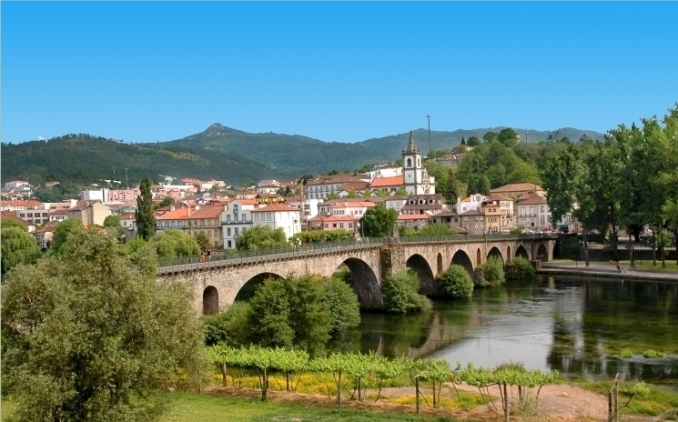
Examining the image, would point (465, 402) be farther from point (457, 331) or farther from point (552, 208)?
point (552, 208)

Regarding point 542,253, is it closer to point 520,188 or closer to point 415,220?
point 415,220

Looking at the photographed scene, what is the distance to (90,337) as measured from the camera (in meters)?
17.5

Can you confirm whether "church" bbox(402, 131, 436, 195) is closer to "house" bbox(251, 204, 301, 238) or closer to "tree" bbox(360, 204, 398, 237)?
"tree" bbox(360, 204, 398, 237)

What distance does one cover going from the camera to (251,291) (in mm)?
65125

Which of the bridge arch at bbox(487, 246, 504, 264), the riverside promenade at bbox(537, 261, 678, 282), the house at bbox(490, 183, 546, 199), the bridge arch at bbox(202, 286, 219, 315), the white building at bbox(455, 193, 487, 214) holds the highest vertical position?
the house at bbox(490, 183, 546, 199)

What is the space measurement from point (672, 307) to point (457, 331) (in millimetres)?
18746

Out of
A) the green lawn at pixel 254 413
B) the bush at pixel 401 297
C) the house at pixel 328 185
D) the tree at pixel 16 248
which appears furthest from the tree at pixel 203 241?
the house at pixel 328 185

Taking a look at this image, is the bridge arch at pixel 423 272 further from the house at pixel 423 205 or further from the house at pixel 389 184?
the house at pixel 389 184

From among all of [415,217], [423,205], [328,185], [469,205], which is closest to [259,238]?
[415,217]

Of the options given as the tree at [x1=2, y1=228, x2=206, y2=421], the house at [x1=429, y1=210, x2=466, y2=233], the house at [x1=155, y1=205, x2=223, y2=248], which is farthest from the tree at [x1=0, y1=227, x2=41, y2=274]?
the house at [x1=429, y1=210, x2=466, y2=233]

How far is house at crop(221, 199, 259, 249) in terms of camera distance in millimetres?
93562

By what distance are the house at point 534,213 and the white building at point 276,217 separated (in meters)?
42.3

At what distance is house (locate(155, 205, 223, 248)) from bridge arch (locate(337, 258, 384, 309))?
38091 mm

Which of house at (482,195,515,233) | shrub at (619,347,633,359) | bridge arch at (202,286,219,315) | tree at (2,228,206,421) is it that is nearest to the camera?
tree at (2,228,206,421)
